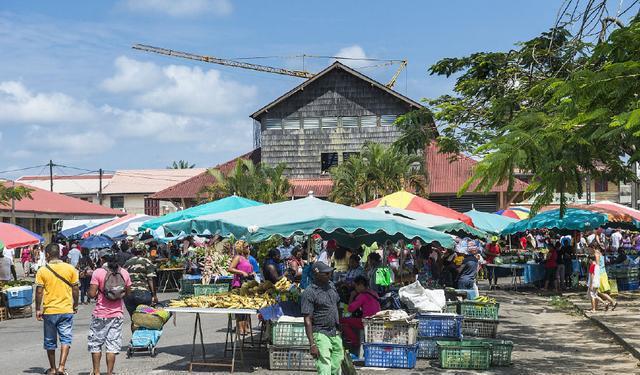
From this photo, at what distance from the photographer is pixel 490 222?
25578mm

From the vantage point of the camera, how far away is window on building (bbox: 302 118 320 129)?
145 ft

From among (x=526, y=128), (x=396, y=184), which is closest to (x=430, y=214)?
(x=526, y=128)

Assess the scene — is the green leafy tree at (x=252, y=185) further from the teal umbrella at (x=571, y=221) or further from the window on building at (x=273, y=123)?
the teal umbrella at (x=571, y=221)

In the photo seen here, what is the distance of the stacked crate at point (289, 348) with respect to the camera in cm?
1073

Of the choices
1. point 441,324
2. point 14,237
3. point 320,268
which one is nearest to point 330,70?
point 14,237

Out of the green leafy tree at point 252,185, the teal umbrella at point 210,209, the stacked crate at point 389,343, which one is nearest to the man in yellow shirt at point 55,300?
the stacked crate at point 389,343

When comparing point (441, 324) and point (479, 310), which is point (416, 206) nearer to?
point (479, 310)

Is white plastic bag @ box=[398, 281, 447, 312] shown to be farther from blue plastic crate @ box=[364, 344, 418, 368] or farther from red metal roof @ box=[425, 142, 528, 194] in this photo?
red metal roof @ box=[425, 142, 528, 194]

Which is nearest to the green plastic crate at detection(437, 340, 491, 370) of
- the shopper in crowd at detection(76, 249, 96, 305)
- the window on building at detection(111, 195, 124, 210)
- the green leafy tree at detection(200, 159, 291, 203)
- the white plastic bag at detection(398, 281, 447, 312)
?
the white plastic bag at detection(398, 281, 447, 312)

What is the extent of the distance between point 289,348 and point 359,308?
1.08m

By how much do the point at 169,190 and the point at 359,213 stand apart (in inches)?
1375

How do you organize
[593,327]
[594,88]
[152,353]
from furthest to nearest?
[593,327] < [152,353] < [594,88]

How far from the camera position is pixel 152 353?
11.8 metres

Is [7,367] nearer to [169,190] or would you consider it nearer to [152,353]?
[152,353]
